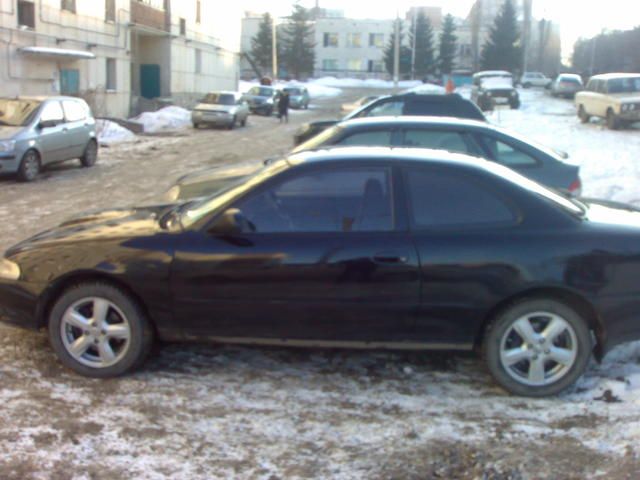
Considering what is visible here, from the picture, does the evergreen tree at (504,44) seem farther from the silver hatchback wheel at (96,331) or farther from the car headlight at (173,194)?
the silver hatchback wheel at (96,331)

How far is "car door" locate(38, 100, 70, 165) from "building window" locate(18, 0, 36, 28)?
10433 millimetres

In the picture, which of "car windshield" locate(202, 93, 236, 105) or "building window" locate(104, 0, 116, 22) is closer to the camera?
"building window" locate(104, 0, 116, 22)

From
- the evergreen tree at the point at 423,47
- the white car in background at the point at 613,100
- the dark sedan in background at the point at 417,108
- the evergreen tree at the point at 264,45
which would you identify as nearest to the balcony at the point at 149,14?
the white car in background at the point at 613,100

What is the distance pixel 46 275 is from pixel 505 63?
73.1 m

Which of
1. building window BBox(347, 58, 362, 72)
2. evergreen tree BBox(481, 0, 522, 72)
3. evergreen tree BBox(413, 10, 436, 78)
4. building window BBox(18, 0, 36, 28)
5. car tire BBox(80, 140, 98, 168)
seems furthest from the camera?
building window BBox(347, 58, 362, 72)

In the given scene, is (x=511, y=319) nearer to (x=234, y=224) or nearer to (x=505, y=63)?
(x=234, y=224)

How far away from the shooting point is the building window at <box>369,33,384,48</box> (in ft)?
305

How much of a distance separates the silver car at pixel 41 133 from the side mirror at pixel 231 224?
10093mm

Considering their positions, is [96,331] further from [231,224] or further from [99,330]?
[231,224]

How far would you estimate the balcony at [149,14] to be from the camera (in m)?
32.3

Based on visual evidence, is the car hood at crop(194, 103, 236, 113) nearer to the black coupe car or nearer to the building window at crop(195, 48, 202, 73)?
the building window at crop(195, 48, 202, 73)

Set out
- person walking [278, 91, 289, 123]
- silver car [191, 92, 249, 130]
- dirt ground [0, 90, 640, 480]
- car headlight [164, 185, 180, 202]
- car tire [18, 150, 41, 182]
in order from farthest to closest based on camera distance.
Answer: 1. person walking [278, 91, 289, 123]
2. silver car [191, 92, 249, 130]
3. car tire [18, 150, 41, 182]
4. car headlight [164, 185, 180, 202]
5. dirt ground [0, 90, 640, 480]

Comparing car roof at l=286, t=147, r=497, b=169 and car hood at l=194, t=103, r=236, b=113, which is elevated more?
car hood at l=194, t=103, r=236, b=113

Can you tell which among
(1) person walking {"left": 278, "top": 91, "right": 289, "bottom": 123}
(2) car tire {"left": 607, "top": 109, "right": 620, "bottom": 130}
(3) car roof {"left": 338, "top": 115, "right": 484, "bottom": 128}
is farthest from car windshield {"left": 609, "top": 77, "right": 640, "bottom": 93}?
(3) car roof {"left": 338, "top": 115, "right": 484, "bottom": 128}
